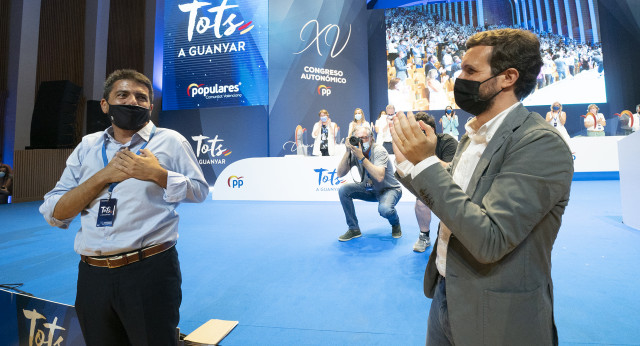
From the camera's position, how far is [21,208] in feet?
21.4

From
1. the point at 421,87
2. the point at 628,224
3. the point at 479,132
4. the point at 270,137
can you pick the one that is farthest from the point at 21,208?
the point at 421,87

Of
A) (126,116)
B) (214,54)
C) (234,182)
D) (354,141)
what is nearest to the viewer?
(126,116)

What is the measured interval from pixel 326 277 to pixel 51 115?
27.9ft

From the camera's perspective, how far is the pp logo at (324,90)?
33.2ft

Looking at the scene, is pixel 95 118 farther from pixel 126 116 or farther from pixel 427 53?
pixel 427 53

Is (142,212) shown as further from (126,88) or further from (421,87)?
(421,87)

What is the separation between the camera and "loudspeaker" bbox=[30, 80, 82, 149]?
7.86 m

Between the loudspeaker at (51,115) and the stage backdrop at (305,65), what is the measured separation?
5.03m

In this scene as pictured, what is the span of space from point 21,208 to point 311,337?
746 centimetres

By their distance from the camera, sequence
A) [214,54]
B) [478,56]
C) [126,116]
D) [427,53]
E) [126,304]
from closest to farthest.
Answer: [478,56], [126,304], [126,116], [214,54], [427,53]

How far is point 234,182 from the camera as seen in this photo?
7.11 m

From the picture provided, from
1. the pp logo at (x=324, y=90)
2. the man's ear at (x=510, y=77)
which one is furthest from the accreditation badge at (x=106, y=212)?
the pp logo at (x=324, y=90)

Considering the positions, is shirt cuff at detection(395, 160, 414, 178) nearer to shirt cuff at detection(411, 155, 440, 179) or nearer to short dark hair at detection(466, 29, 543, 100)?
shirt cuff at detection(411, 155, 440, 179)

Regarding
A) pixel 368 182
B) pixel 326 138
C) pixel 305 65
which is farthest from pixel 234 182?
pixel 305 65
